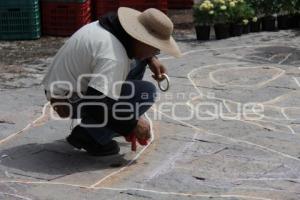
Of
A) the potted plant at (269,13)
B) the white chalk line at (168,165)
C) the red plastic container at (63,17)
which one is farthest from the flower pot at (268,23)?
the white chalk line at (168,165)

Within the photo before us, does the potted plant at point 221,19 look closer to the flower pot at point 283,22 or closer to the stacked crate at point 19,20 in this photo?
the flower pot at point 283,22

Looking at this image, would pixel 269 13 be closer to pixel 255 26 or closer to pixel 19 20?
pixel 255 26

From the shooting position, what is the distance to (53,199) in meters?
3.85

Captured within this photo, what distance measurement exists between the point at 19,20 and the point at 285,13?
371cm

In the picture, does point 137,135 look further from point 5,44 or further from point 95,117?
point 5,44

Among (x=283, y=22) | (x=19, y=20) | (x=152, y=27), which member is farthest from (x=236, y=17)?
(x=152, y=27)

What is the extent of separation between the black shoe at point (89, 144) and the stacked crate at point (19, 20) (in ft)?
14.7

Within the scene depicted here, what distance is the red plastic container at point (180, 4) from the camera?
1140 cm

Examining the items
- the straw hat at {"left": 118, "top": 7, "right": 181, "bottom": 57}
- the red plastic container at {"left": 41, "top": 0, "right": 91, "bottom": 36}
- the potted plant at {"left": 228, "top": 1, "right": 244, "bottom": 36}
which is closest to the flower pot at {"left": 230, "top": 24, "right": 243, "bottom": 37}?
the potted plant at {"left": 228, "top": 1, "right": 244, "bottom": 36}

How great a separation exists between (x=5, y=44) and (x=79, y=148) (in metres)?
4.39

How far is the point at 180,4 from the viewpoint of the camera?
37.5 feet

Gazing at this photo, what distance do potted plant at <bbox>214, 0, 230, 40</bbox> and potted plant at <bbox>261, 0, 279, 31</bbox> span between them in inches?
29.4

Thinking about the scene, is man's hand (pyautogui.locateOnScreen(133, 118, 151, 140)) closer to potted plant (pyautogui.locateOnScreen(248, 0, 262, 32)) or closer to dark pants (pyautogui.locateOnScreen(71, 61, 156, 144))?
dark pants (pyautogui.locateOnScreen(71, 61, 156, 144))

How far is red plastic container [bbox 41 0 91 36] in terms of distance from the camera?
29.1 ft
